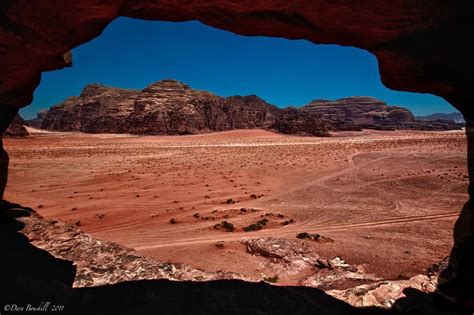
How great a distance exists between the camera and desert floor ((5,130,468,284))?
10.3 m

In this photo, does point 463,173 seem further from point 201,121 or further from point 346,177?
point 201,121

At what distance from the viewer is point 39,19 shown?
224 inches

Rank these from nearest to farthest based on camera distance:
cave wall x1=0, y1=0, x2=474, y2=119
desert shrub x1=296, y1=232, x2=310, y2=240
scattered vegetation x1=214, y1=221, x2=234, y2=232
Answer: cave wall x1=0, y1=0, x2=474, y2=119
desert shrub x1=296, y1=232, x2=310, y2=240
scattered vegetation x1=214, y1=221, x2=234, y2=232

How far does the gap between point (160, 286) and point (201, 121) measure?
80507mm

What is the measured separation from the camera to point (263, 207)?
16062mm

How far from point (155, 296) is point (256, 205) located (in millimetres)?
10711

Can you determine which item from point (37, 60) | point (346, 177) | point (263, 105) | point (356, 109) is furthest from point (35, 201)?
point (356, 109)

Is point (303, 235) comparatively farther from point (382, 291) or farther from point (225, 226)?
point (382, 291)

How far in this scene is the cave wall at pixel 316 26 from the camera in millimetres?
5551

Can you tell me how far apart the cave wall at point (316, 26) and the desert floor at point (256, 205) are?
5.58 m

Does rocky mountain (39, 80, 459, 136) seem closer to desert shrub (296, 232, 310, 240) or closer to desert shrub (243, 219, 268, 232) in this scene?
desert shrub (243, 219, 268, 232)

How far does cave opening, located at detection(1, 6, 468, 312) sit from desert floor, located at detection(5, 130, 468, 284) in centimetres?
4

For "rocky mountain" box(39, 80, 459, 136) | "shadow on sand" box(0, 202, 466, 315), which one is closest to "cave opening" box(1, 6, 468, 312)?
"shadow on sand" box(0, 202, 466, 315)

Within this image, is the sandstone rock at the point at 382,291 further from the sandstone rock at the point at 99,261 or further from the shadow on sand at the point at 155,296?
the sandstone rock at the point at 99,261
